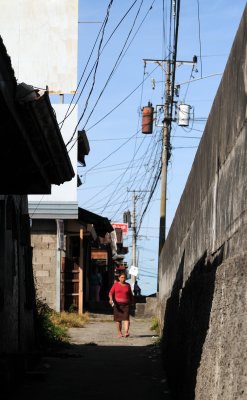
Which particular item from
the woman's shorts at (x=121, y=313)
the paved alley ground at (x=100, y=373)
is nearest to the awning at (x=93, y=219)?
the woman's shorts at (x=121, y=313)

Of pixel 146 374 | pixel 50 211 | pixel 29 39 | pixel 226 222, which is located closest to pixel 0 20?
pixel 29 39

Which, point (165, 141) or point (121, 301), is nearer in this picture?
point (121, 301)

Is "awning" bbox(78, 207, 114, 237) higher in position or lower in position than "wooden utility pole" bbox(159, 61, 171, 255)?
lower

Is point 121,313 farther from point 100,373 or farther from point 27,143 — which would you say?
point 27,143

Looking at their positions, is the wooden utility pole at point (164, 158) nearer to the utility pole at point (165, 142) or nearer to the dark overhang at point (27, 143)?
the utility pole at point (165, 142)

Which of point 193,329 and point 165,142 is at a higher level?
point 165,142

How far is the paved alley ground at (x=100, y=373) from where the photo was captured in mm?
9242

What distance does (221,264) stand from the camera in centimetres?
529

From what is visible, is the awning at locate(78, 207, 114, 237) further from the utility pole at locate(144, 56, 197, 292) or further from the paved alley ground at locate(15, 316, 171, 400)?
the paved alley ground at locate(15, 316, 171, 400)

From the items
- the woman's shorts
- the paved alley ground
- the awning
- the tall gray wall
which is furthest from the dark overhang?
the awning

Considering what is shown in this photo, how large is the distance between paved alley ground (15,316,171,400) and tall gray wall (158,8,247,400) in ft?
3.10

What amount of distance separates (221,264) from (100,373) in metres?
6.25

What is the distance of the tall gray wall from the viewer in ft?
13.7

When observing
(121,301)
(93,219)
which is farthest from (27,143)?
(93,219)
